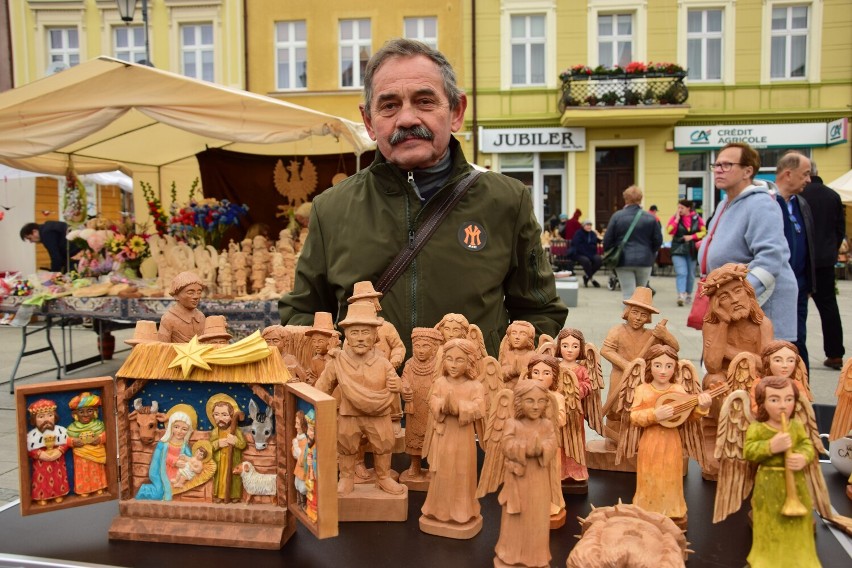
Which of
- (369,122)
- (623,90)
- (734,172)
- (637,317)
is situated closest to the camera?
(637,317)

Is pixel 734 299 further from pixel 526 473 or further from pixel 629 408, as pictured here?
pixel 526 473

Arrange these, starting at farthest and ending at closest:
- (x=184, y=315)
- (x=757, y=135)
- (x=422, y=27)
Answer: (x=422, y=27), (x=757, y=135), (x=184, y=315)

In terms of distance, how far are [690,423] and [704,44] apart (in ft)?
47.7

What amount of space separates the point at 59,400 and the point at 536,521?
106 cm

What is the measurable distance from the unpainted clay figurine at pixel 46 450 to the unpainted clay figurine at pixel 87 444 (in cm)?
3

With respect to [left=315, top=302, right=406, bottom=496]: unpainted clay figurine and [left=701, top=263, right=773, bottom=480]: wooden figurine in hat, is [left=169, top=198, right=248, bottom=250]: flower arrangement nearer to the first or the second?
[left=315, top=302, right=406, bottom=496]: unpainted clay figurine

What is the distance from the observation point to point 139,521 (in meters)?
1.44

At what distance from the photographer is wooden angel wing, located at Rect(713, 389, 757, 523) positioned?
1303 millimetres

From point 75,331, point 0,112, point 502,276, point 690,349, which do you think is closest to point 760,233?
point 502,276

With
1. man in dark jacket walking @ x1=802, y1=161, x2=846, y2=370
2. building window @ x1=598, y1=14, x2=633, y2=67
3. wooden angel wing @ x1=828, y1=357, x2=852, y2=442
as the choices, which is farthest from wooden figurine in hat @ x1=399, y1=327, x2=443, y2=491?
building window @ x1=598, y1=14, x2=633, y2=67

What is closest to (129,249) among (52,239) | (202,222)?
(202,222)

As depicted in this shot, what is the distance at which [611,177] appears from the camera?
48.1 ft

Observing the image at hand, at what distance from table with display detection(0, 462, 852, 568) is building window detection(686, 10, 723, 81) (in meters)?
14.4

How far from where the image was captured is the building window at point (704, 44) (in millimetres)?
13914
